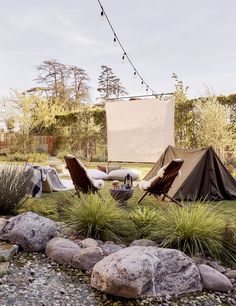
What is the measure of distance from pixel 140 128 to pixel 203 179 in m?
2.57

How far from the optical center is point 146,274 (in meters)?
2.60

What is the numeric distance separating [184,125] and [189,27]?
4.01 m

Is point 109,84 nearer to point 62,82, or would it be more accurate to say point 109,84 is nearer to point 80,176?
point 62,82

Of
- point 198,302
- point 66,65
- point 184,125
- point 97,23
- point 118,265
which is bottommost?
point 198,302

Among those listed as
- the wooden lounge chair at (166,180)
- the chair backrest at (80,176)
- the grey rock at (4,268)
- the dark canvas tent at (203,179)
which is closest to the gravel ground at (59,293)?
the grey rock at (4,268)

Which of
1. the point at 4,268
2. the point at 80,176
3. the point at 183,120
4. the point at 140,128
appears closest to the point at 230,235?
the point at 4,268

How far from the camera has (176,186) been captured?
6281 mm

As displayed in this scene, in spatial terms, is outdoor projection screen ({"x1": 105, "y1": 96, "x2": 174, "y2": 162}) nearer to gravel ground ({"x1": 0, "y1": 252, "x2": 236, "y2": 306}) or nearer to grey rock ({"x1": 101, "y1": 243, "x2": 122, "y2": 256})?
grey rock ({"x1": 101, "y1": 243, "x2": 122, "y2": 256})

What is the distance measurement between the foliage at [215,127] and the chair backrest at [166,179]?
19.4 feet

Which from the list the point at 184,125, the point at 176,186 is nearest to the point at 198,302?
the point at 176,186

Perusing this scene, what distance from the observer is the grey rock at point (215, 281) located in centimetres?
275

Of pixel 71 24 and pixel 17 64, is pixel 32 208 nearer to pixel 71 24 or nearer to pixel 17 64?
pixel 71 24

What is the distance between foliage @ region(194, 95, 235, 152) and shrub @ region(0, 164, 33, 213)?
24.8ft

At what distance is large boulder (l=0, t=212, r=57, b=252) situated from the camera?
3443 millimetres
